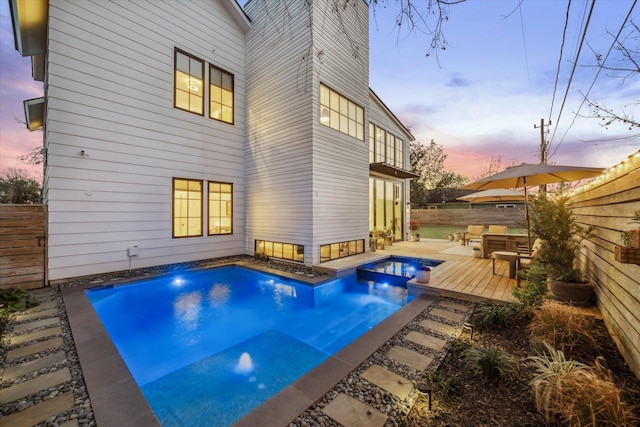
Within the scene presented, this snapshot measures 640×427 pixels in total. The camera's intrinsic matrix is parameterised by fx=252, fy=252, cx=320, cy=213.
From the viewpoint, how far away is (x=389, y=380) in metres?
2.24

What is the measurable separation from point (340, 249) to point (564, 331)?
18.2ft

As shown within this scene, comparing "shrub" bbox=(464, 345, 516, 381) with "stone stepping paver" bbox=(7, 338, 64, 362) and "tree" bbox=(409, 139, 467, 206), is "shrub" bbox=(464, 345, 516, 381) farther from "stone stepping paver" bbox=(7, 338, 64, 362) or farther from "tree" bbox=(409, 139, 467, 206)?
"tree" bbox=(409, 139, 467, 206)

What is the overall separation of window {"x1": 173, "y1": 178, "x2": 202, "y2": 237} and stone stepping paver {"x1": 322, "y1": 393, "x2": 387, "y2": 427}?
6462 mm

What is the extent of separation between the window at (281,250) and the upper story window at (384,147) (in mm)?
5392

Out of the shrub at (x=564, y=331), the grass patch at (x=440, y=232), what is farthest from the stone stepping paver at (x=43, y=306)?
the grass patch at (x=440, y=232)

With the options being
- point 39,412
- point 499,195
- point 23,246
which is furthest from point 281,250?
point 499,195

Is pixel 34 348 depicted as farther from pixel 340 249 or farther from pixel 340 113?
pixel 340 113

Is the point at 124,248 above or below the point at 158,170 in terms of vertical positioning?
below

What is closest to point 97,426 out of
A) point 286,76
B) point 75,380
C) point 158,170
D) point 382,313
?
point 75,380

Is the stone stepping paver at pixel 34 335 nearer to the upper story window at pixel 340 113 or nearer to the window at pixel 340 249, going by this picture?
the window at pixel 340 249

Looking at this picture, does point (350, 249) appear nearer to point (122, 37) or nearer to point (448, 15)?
point (448, 15)

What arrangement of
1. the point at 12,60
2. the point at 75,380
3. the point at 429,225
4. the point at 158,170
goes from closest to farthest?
the point at 75,380, the point at 158,170, the point at 12,60, the point at 429,225

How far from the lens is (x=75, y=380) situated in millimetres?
2270

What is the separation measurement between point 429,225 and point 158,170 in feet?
63.7
